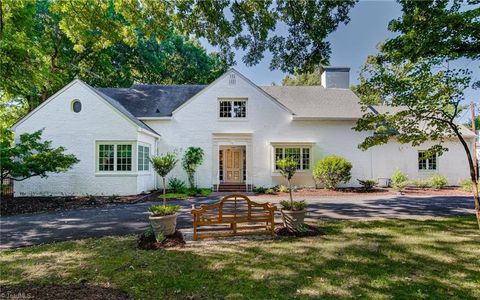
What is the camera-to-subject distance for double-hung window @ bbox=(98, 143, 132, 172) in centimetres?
1386

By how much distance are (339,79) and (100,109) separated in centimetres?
1775

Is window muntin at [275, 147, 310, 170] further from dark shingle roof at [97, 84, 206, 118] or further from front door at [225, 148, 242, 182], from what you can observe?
dark shingle roof at [97, 84, 206, 118]

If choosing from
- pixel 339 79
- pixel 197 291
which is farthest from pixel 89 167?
pixel 339 79

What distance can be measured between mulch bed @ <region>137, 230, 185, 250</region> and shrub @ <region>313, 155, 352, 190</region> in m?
Result: 11.6

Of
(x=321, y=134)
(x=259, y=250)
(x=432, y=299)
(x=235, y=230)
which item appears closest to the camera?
(x=432, y=299)

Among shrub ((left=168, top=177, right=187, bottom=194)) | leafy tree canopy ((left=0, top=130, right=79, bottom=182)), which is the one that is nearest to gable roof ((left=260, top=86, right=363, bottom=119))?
shrub ((left=168, top=177, right=187, bottom=194))

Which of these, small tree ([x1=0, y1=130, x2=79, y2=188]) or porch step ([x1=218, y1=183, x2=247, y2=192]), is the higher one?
small tree ([x1=0, y1=130, x2=79, y2=188])

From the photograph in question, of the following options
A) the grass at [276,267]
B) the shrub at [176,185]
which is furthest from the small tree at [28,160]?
the grass at [276,267]

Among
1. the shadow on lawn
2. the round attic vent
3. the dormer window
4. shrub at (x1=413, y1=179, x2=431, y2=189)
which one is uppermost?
the dormer window

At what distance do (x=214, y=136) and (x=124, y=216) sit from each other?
28.4 ft

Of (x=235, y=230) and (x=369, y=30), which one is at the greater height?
(x=369, y=30)

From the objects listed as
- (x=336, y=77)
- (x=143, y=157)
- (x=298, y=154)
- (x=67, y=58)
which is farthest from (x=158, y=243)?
(x=67, y=58)

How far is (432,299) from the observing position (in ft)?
12.0

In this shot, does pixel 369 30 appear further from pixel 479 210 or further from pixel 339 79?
pixel 339 79
